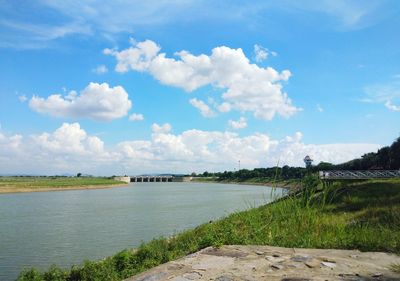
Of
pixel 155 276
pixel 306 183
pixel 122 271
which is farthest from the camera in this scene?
pixel 122 271

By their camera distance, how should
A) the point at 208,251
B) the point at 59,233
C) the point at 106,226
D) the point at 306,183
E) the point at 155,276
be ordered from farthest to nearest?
the point at 106,226 → the point at 59,233 → the point at 306,183 → the point at 208,251 → the point at 155,276

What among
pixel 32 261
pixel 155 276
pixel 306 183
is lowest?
pixel 32 261

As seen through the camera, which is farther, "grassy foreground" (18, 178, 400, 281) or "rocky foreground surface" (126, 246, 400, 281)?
"grassy foreground" (18, 178, 400, 281)

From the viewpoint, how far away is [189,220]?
40094 millimetres

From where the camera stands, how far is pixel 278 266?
681cm

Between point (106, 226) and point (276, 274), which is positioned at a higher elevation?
point (276, 274)

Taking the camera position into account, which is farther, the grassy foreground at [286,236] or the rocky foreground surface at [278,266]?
the grassy foreground at [286,236]

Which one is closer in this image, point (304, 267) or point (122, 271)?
point (304, 267)

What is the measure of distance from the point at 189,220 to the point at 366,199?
19.9 metres

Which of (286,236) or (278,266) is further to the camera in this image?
(286,236)

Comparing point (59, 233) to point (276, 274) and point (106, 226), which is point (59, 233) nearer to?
point (106, 226)

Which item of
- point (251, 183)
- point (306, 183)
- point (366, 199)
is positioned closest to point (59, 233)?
point (366, 199)

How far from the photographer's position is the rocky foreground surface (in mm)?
6285

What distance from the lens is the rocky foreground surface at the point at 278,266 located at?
20.6 ft
